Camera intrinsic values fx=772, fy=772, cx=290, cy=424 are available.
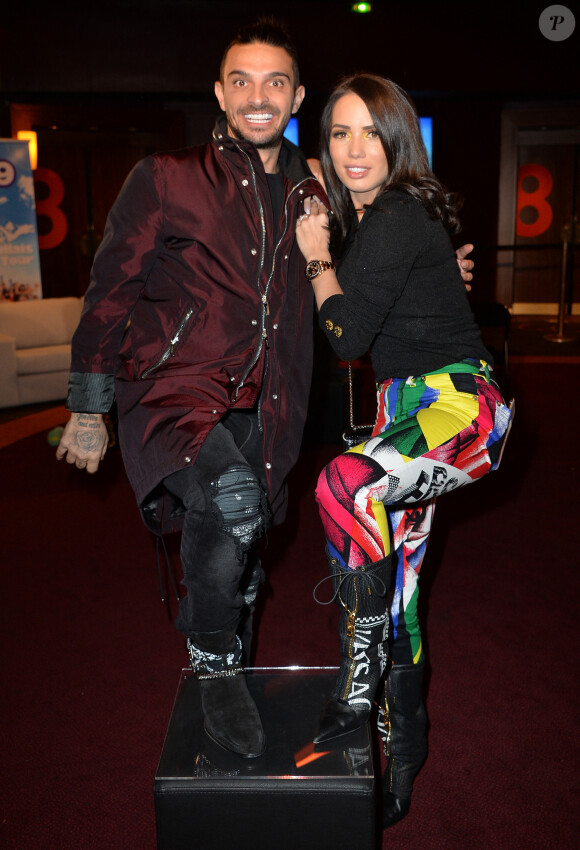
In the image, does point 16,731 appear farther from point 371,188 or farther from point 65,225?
point 65,225

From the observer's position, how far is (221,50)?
27.4ft

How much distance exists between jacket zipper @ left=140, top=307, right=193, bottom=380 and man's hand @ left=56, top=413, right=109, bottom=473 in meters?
0.19

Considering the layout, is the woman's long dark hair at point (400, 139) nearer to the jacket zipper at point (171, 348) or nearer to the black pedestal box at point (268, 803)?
the jacket zipper at point (171, 348)

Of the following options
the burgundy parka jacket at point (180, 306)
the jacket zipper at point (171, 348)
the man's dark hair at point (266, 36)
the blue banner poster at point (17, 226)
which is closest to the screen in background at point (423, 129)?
the blue banner poster at point (17, 226)

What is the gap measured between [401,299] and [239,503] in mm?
629

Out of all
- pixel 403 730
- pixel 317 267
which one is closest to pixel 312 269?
pixel 317 267

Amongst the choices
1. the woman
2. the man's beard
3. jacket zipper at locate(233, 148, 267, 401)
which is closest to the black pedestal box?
the woman

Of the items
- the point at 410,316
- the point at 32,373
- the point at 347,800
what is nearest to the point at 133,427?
the point at 410,316

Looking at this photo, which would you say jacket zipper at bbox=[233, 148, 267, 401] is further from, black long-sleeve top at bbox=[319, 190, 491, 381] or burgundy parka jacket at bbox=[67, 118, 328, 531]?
black long-sleeve top at bbox=[319, 190, 491, 381]

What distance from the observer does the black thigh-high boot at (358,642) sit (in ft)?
5.46

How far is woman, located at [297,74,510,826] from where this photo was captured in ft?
5.44

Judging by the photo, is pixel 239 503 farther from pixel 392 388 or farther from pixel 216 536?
pixel 392 388

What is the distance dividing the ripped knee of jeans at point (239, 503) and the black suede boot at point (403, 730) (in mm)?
552

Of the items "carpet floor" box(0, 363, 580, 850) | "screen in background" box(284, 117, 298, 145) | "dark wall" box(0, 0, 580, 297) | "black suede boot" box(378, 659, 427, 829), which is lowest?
"carpet floor" box(0, 363, 580, 850)
